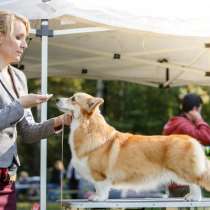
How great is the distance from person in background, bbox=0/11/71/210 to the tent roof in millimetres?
1787

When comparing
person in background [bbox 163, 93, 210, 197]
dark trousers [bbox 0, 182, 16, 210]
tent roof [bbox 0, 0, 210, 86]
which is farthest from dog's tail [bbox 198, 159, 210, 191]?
dark trousers [bbox 0, 182, 16, 210]

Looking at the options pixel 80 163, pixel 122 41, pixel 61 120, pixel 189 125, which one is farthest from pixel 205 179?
pixel 122 41

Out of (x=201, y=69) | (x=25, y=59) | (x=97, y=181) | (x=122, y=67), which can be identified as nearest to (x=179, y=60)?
(x=201, y=69)

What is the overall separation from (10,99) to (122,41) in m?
3.76

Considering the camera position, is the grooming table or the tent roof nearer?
the grooming table

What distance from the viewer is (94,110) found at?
492 cm

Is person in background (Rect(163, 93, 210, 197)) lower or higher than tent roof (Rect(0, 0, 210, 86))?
lower

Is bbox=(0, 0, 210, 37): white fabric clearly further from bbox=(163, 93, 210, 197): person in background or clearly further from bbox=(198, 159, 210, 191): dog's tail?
bbox=(163, 93, 210, 197): person in background

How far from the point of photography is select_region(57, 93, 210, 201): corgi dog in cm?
490

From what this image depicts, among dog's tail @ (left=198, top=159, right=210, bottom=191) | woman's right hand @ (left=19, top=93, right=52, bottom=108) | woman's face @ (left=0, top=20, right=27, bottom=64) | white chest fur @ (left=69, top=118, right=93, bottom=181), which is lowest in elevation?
dog's tail @ (left=198, top=159, right=210, bottom=191)

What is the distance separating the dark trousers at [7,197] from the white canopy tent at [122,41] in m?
1.91

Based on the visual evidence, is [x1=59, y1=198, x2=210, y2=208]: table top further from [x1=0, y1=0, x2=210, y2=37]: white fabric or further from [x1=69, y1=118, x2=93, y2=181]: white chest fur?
[x1=0, y1=0, x2=210, y2=37]: white fabric

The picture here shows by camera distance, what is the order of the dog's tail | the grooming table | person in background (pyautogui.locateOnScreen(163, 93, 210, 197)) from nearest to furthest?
the grooming table, the dog's tail, person in background (pyautogui.locateOnScreen(163, 93, 210, 197))

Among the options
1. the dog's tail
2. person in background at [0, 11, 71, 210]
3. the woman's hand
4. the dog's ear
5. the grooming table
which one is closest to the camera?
person in background at [0, 11, 71, 210]
